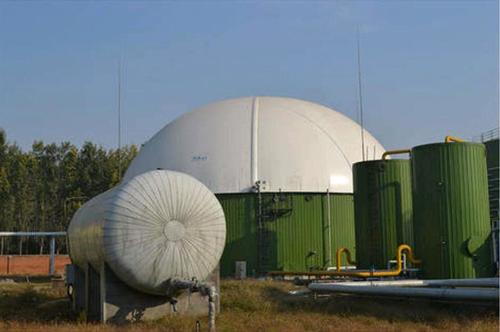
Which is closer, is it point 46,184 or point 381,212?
point 381,212

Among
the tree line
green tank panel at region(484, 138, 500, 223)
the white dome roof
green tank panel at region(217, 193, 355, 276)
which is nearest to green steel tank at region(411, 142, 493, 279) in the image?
green tank panel at region(217, 193, 355, 276)

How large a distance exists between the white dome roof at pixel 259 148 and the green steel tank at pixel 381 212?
5483 mm

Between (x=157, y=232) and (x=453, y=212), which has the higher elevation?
(x=453, y=212)

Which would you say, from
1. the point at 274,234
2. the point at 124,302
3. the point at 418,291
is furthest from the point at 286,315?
the point at 274,234

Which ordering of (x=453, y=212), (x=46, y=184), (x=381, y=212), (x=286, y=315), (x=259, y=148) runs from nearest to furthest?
(x=286, y=315)
(x=453, y=212)
(x=381, y=212)
(x=259, y=148)
(x=46, y=184)

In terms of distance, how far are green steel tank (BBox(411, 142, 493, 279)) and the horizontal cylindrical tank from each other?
25.8 ft

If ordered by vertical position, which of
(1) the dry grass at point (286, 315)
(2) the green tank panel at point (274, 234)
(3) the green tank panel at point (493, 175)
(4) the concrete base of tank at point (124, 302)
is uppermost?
(3) the green tank panel at point (493, 175)

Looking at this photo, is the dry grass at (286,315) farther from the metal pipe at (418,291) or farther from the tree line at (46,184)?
the tree line at (46,184)

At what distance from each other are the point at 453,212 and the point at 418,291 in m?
4.53

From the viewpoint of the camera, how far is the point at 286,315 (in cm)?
1850

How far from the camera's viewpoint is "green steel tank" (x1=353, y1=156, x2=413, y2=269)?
26203mm

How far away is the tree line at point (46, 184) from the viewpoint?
7006 centimetres

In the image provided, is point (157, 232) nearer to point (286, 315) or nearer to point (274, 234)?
point (286, 315)

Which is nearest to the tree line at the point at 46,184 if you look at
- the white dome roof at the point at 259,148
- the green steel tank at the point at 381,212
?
Result: the white dome roof at the point at 259,148
